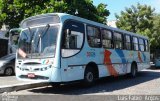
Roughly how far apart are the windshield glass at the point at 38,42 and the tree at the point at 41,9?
9.99 m

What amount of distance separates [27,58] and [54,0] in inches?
470

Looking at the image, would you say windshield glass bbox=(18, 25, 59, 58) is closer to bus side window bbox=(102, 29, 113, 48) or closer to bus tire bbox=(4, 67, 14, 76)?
bus side window bbox=(102, 29, 113, 48)

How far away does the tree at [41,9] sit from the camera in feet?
78.6

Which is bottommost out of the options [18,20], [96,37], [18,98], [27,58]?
[18,98]

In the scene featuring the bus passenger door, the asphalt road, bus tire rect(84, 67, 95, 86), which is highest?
the bus passenger door

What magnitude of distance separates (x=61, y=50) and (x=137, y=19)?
28636 millimetres

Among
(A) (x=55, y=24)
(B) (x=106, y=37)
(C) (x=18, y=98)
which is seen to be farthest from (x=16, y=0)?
(C) (x=18, y=98)

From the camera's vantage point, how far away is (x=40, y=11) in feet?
78.6

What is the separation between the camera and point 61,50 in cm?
1266

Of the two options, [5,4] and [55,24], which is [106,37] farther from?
[5,4]

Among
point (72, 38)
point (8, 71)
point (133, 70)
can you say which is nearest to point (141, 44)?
point (133, 70)

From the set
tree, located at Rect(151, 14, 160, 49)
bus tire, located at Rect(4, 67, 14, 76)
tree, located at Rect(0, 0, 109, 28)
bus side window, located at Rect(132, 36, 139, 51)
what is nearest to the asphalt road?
bus side window, located at Rect(132, 36, 139, 51)

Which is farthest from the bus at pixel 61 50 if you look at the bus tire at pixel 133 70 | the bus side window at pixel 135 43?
the bus side window at pixel 135 43

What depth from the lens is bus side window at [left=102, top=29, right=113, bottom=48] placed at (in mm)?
16312
